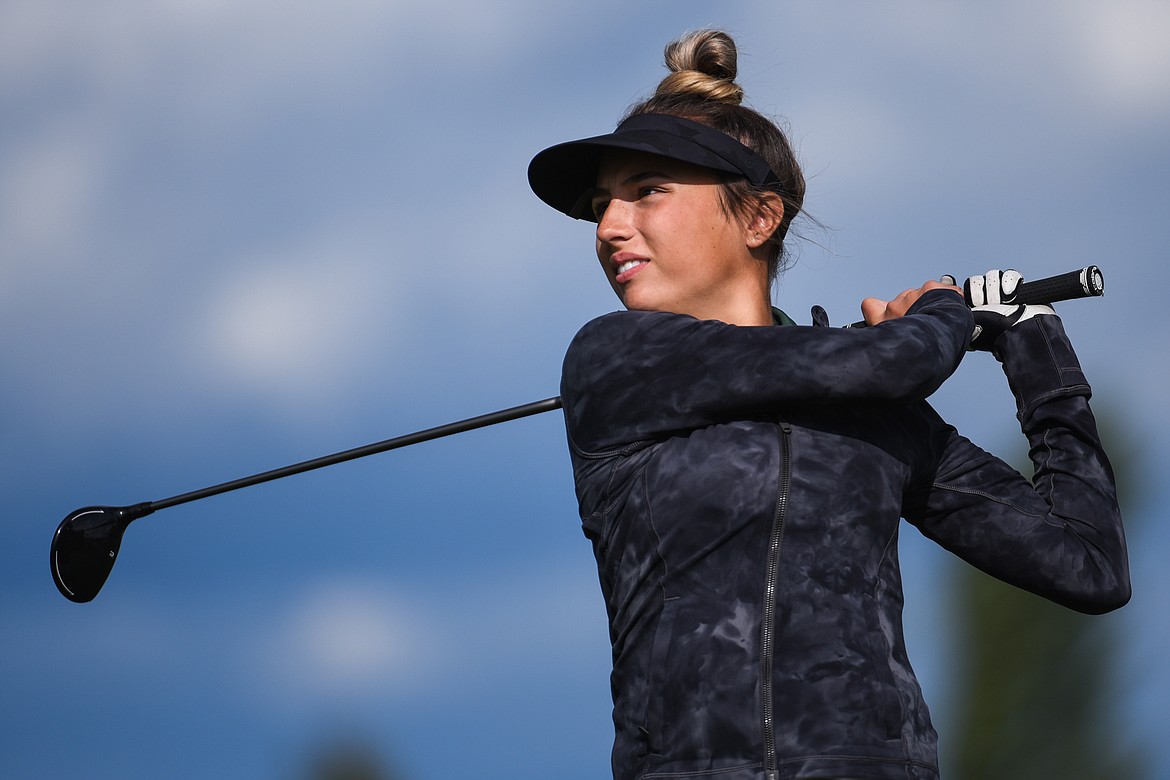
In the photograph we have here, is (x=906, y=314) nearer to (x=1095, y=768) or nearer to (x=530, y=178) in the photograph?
(x=530, y=178)

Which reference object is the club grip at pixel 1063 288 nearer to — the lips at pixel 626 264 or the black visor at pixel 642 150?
the black visor at pixel 642 150

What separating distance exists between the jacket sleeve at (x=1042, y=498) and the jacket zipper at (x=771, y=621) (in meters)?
0.68

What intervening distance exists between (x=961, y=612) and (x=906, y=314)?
1583cm

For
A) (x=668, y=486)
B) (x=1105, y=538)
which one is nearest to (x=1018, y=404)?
(x=1105, y=538)

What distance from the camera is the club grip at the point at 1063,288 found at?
3615mm

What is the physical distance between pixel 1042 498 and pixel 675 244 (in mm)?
1096

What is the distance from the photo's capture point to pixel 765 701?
9.07 feet

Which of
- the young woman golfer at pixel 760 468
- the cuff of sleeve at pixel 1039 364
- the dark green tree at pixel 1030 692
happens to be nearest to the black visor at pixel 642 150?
the young woman golfer at pixel 760 468

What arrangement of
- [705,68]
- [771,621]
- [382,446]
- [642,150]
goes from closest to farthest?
[771,621], [642,150], [705,68], [382,446]

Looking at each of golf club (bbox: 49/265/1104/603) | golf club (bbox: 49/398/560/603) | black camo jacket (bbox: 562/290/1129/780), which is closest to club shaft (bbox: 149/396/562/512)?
golf club (bbox: 49/265/1104/603)

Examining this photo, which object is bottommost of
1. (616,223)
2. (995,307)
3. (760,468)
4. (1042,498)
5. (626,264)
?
(1042,498)

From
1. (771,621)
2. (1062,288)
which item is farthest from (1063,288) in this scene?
(771,621)

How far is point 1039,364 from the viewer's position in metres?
3.55

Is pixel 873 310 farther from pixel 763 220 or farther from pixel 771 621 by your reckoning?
pixel 771 621
